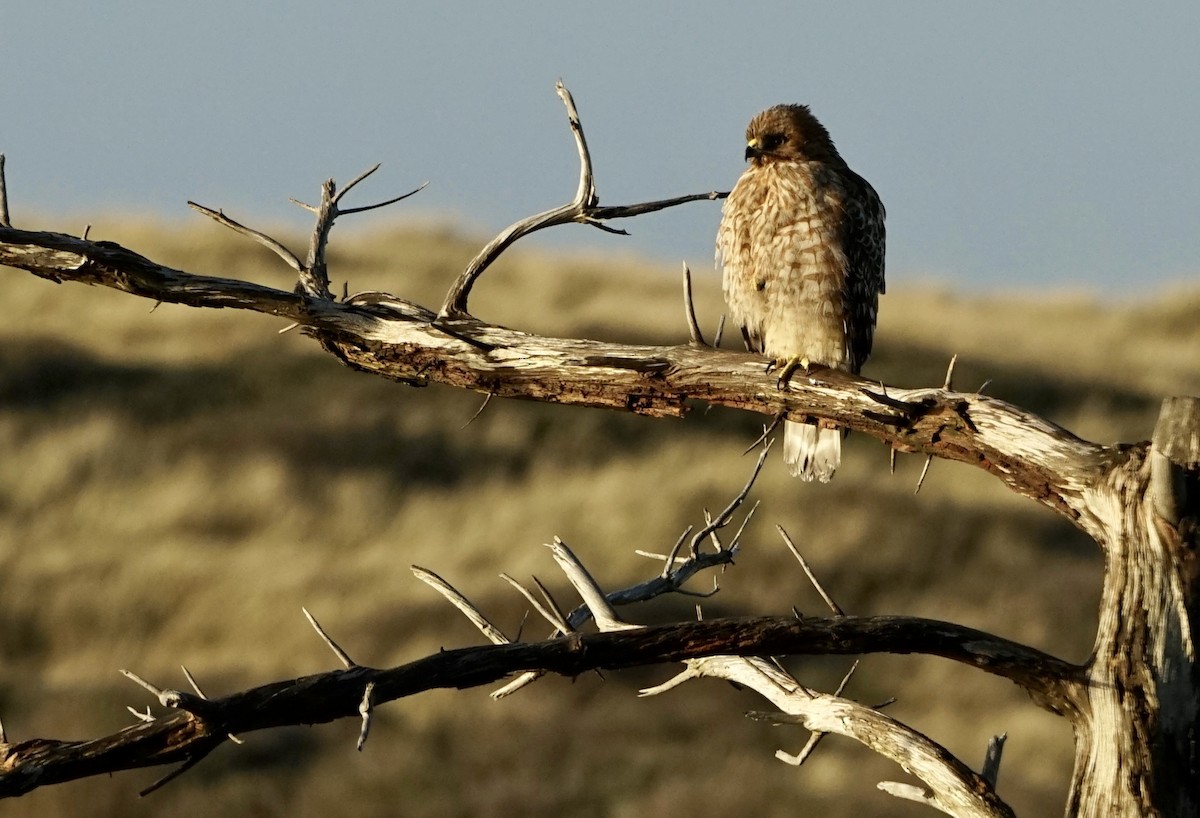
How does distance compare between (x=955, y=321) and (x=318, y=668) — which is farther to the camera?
(x=955, y=321)

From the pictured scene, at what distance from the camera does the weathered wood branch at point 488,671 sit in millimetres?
2895

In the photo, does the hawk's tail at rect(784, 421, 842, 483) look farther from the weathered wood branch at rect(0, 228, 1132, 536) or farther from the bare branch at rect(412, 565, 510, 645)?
the bare branch at rect(412, 565, 510, 645)

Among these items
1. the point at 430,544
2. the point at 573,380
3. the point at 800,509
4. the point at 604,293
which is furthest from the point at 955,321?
the point at 573,380

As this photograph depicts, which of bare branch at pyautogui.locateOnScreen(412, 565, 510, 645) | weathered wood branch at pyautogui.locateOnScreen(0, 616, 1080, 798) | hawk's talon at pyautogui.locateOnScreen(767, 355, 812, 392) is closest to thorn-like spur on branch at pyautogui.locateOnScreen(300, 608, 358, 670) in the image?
weathered wood branch at pyautogui.locateOnScreen(0, 616, 1080, 798)

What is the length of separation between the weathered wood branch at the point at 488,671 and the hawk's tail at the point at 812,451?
9.13ft

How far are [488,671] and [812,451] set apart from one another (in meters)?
3.26

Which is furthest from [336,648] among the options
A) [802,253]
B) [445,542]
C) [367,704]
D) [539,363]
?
[445,542]

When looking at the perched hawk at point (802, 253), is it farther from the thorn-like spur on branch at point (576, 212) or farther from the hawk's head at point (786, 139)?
the thorn-like spur on branch at point (576, 212)

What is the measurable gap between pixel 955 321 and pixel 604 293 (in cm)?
597

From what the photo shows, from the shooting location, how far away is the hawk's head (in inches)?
236

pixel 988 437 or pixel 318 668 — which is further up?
pixel 988 437

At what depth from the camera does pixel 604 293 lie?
83.5ft

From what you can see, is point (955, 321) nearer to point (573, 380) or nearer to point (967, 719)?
point (967, 719)

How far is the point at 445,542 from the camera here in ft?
55.8
